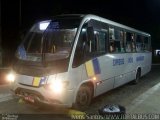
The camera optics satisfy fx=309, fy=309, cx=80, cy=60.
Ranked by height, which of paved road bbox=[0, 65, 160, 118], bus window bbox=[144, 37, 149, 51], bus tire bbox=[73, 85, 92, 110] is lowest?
paved road bbox=[0, 65, 160, 118]

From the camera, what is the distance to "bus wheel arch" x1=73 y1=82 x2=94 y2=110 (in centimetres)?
852

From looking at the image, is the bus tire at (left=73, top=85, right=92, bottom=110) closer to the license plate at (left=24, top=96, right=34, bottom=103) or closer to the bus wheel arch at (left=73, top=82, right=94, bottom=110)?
the bus wheel arch at (left=73, top=82, right=94, bottom=110)

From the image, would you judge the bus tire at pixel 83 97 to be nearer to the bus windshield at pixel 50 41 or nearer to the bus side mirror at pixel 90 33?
the bus windshield at pixel 50 41

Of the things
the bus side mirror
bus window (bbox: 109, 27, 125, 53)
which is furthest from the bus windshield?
bus window (bbox: 109, 27, 125, 53)

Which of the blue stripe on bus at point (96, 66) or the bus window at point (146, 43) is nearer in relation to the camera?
the blue stripe on bus at point (96, 66)

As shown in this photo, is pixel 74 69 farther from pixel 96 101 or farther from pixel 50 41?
pixel 96 101

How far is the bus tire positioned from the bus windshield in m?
1.24

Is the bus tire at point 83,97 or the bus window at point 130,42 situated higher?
the bus window at point 130,42

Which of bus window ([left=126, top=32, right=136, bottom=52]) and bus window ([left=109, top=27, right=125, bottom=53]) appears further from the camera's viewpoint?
bus window ([left=126, top=32, right=136, bottom=52])

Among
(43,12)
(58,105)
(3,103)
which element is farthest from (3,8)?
(58,105)

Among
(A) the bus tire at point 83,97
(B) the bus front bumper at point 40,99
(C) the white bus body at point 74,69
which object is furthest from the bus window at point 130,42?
(B) the bus front bumper at point 40,99

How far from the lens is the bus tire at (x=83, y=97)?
8547mm

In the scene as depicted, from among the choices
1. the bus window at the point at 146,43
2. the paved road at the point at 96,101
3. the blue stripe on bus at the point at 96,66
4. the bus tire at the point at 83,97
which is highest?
the bus window at the point at 146,43

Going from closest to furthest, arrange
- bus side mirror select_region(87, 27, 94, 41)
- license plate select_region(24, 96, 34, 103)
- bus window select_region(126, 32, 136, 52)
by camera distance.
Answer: license plate select_region(24, 96, 34, 103)
bus side mirror select_region(87, 27, 94, 41)
bus window select_region(126, 32, 136, 52)
